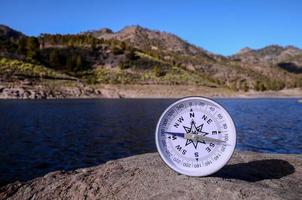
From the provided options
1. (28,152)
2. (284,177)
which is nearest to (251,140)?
(28,152)

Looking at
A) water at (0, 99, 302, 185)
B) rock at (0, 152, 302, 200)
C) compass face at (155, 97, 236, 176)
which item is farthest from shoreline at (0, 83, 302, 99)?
compass face at (155, 97, 236, 176)

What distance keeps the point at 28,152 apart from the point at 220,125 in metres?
17.2

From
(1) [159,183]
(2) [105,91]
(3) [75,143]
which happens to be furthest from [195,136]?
(2) [105,91]

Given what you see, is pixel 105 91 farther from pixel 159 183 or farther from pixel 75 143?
pixel 159 183

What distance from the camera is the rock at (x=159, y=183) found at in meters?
8.72

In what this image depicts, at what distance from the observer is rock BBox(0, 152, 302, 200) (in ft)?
28.6

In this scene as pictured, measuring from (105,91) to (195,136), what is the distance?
103m

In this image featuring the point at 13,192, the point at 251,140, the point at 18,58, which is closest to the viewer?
the point at 13,192

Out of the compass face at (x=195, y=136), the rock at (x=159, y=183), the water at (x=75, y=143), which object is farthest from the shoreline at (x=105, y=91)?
the compass face at (x=195, y=136)

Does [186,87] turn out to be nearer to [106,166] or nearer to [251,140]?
[251,140]

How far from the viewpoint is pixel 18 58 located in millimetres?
120125

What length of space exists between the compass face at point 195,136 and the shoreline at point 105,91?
86522 millimetres

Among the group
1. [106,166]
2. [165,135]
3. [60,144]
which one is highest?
[165,135]

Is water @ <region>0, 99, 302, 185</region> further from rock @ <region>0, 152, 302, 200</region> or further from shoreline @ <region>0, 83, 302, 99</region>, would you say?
shoreline @ <region>0, 83, 302, 99</region>
